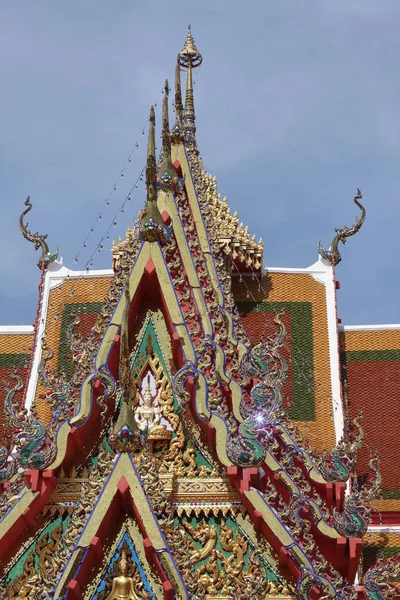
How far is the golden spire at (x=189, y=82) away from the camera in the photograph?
20.0 metres

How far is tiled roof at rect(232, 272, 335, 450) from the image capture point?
1692 centimetres

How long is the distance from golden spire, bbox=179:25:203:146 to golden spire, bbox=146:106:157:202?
572 cm

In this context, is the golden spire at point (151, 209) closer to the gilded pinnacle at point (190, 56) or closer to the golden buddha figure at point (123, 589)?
the golden buddha figure at point (123, 589)

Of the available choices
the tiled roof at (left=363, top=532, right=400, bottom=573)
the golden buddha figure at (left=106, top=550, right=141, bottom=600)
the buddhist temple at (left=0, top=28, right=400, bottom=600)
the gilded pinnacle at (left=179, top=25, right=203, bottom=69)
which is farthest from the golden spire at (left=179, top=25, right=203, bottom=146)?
the golden buddha figure at (left=106, top=550, right=141, bottom=600)

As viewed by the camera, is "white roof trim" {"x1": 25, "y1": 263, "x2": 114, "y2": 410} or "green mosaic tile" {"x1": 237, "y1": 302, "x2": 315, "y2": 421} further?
"white roof trim" {"x1": 25, "y1": 263, "x2": 114, "y2": 410}

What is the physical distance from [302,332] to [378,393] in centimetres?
142

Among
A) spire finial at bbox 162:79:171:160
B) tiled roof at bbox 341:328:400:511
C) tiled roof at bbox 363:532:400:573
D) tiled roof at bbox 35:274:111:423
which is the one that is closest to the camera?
spire finial at bbox 162:79:171:160

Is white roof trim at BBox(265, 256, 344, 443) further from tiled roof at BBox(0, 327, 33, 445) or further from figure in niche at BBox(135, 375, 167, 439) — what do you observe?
figure in niche at BBox(135, 375, 167, 439)

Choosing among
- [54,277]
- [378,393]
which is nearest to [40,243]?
[54,277]

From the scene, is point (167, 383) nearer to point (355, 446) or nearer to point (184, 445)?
point (184, 445)

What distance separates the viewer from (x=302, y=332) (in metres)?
18.4

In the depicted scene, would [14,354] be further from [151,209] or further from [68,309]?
[151,209]

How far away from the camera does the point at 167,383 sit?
13094 mm

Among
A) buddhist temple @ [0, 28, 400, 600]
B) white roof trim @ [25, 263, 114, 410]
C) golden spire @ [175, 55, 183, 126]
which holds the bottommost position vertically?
A: buddhist temple @ [0, 28, 400, 600]
